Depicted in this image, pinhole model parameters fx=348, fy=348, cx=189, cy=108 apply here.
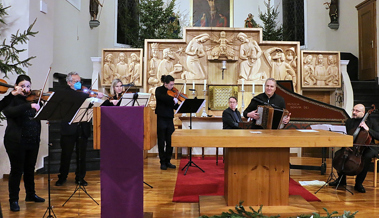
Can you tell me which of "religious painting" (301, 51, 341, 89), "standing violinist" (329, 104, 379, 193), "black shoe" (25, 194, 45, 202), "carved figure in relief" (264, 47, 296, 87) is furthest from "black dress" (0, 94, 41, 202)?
"religious painting" (301, 51, 341, 89)

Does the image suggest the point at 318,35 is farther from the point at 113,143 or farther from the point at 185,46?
the point at 113,143

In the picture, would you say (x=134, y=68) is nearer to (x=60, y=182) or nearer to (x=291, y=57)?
(x=291, y=57)

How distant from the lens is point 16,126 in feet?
12.9

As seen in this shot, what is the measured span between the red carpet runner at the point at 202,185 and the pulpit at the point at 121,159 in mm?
1375

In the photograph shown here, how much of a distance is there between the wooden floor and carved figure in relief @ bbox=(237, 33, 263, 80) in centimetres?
345

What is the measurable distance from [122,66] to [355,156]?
5646mm

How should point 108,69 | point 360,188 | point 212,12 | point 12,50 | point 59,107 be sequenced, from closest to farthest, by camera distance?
point 59,107
point 360,188
point 12,50
point 108,69
point 212,12

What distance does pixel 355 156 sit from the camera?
470 centimetres

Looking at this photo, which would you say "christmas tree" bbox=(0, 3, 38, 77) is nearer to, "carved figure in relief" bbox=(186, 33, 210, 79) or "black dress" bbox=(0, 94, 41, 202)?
"black dress" bbox=(0, 94, 41, 202)

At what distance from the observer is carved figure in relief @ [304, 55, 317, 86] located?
28.2 ft

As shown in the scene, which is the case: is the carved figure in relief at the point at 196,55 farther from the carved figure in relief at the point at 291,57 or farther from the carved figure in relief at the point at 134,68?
the carved figure in relief at the point at 291,57

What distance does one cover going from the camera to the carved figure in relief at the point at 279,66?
852 centimetres

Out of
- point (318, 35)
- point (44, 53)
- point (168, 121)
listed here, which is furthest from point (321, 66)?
point (44, 53)

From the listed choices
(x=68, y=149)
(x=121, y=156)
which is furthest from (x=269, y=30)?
(x=121, y=156)
